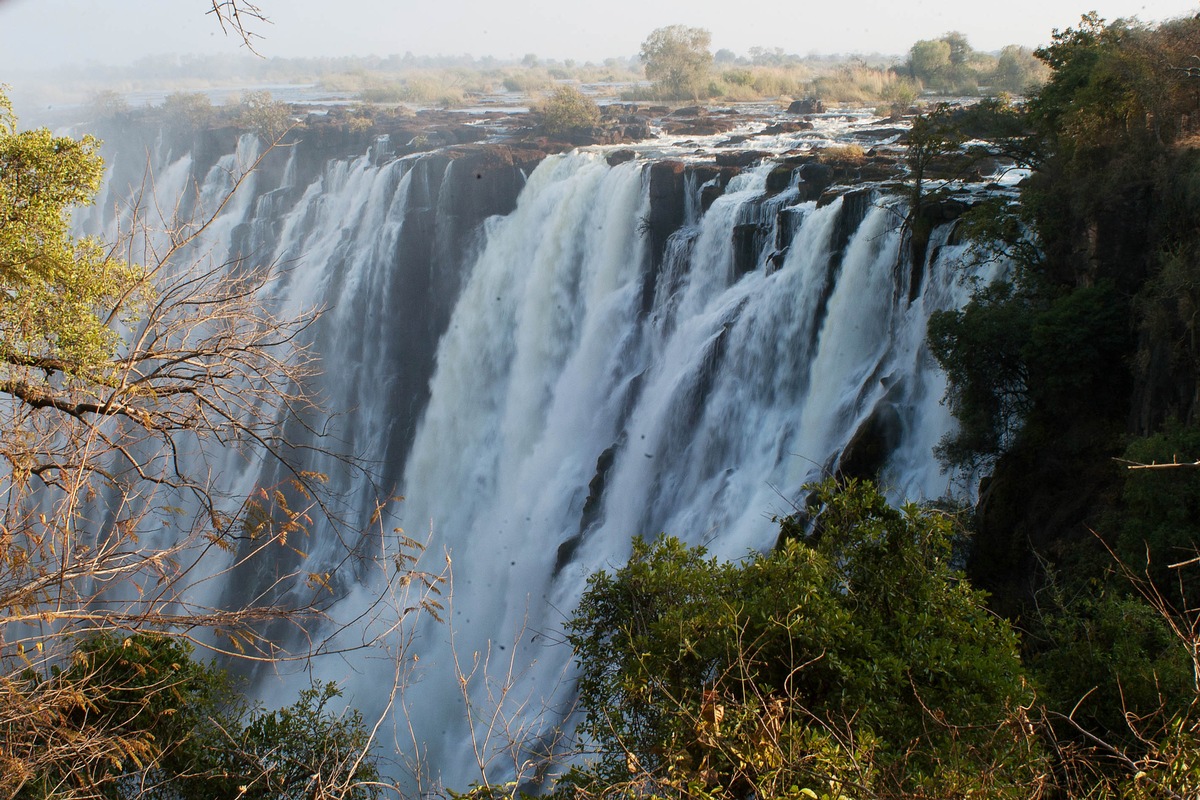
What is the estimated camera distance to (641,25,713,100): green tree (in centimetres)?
4100

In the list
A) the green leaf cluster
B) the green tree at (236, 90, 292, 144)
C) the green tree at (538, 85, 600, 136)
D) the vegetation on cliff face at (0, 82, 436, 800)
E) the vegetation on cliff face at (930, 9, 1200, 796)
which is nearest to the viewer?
the vegetation on cliff face at (0, 82, 436, 800)

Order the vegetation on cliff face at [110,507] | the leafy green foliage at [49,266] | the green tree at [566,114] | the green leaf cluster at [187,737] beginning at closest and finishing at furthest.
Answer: the vegetation on cliff face at [110,507] < the leafy green foliage at [49,266] < the green leaf cluster at [187,737] < the green tree at [566,114]

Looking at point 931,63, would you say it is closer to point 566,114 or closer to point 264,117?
point 566,114

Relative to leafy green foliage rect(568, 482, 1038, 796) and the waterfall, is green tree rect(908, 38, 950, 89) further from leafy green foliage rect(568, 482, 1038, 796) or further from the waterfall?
leafy green foliage rect(568, 482, 1038, 796)

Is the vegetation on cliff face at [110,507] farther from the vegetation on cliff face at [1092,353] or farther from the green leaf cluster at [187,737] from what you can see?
the vegetation on cliff face at [1092,353]

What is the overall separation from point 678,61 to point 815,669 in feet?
132

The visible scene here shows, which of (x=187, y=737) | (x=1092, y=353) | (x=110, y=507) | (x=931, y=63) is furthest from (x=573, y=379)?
(x=931, y=63)

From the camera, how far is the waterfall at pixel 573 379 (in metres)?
13.6

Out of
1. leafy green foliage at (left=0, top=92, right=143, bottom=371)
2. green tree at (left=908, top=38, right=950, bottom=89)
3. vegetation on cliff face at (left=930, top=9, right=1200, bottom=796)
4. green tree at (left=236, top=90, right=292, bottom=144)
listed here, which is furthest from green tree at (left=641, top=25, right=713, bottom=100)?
leafy green foliage at (left=0, top=92, right=143, bottom=371)

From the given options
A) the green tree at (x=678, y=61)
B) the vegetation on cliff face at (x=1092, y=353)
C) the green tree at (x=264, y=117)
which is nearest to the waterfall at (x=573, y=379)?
the vegetation on cliff face at (x=1092, y=353)

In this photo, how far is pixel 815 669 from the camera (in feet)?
18.8

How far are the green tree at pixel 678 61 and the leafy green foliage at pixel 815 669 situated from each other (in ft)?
121

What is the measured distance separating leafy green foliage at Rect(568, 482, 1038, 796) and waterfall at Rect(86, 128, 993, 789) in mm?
3812

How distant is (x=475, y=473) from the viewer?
20062 mm
